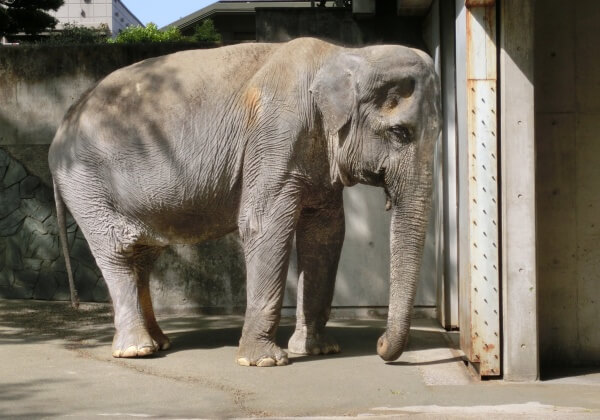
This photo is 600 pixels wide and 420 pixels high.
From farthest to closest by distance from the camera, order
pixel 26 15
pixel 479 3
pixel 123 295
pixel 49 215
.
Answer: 1. pixel 26 15
2. pixel 49 215
3. pixel 123 295
4. pixel 479 3

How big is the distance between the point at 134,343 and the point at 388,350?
205 centimetres

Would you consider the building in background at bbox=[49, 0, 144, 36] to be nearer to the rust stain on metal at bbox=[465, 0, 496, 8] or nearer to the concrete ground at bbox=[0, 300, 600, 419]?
the concrete ground at bbox=[0, 300, 600, 419]

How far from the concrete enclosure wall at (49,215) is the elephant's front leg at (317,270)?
85.7 inches

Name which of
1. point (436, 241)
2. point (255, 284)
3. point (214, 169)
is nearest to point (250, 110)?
point (214, 169)

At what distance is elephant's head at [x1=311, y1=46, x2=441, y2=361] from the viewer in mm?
7074

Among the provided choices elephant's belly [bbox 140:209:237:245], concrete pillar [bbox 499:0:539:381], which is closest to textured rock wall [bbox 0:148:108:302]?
elephant's belly [bbox 140:209:237:245]

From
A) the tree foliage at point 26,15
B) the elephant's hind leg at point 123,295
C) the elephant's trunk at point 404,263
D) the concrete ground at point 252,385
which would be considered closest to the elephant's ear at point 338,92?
the elephant's trunk at point 404,263

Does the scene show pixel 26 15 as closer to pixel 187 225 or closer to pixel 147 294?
pixel 147 294

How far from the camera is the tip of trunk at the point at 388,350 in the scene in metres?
7.08

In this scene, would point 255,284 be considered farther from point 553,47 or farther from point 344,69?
point 553,47

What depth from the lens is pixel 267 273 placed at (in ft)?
24.2

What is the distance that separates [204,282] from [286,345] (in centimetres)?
220

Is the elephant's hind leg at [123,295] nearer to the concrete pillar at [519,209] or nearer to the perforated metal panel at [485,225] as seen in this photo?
the perforated metal panel at [485,225]

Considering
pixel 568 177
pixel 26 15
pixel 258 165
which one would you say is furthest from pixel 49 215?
pixel 26 15
